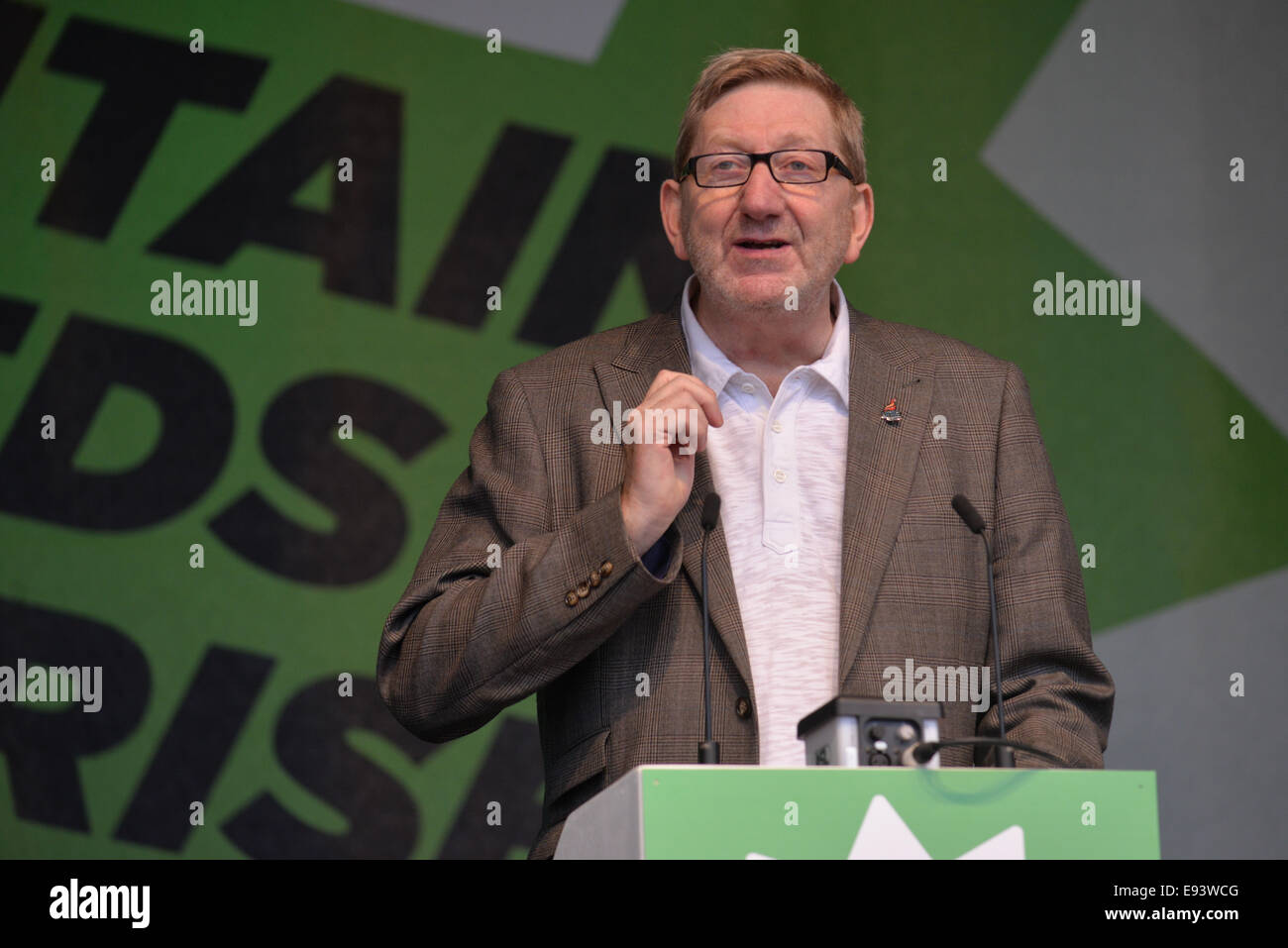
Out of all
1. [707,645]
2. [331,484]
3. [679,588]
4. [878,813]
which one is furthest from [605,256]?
[878,813]

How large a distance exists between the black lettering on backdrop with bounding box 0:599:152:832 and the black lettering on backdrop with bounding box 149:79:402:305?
3.06 feet

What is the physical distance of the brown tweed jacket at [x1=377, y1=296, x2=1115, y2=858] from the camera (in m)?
2.29

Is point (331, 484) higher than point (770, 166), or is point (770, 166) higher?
point (770, 166)

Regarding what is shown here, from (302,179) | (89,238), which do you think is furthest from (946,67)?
(89,238)

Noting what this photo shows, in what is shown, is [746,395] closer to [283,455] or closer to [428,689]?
[428,689]

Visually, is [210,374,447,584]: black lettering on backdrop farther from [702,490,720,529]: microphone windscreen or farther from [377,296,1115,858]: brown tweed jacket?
[702,490,720,529]: microphone windscreen

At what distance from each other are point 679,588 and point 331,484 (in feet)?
5.77

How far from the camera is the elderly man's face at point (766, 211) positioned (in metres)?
2.65

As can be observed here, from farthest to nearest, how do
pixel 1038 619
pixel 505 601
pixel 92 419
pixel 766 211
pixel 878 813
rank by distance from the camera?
pixel 92 419
pixel 766 211
pixel 1038 619
pixel 505 601
pixel 878 813

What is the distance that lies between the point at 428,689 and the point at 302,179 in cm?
213

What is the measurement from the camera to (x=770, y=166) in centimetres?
267

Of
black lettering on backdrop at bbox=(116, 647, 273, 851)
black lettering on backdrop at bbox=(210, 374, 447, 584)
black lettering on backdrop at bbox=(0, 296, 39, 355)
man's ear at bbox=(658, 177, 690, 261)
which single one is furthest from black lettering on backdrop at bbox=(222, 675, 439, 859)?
man's ear at bbox=(658, 177, 690, 261)

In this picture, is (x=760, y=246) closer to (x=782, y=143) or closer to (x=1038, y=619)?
(x=782, y=143)
